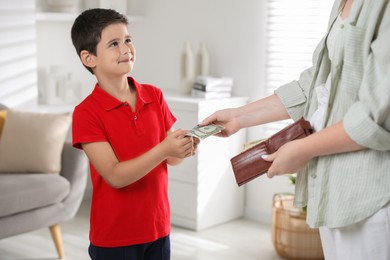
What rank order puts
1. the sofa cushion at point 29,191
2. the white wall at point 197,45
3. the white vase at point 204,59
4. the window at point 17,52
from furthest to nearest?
the white vase at point 204,59
the white wall at point 197,45
the window at point 17,52
the sofa cushion at point 29,191

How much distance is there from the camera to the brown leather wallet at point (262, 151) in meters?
1.74

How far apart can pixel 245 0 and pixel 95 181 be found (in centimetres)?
271

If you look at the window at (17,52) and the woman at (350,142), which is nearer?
the woman at (350,142)

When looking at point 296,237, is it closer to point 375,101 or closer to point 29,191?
point 29,191

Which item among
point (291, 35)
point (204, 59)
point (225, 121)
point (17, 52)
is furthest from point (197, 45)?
point (225, 121)

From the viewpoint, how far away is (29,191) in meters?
3.59

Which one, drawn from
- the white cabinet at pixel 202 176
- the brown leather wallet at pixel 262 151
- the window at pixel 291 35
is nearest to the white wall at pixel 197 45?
the window at pixel 291 35

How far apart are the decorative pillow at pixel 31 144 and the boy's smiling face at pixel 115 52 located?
183 cm

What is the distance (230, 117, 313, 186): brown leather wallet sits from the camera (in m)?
1.74

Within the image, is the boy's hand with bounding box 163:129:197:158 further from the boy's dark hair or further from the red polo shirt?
the boy's dark hair

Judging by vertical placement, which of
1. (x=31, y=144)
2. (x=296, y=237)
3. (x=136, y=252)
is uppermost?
(x=136, y=252)

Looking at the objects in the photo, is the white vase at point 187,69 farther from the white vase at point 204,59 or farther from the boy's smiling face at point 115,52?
the boy's smiling face at point 115,52

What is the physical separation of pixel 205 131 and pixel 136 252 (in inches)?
17.3

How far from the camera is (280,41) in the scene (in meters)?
4.36
